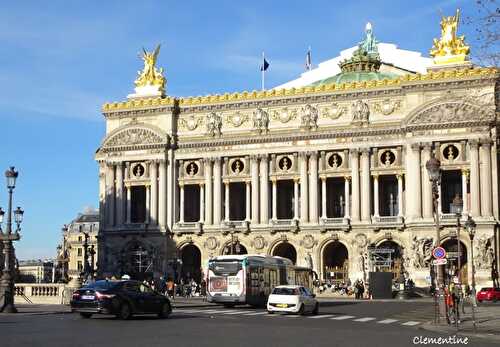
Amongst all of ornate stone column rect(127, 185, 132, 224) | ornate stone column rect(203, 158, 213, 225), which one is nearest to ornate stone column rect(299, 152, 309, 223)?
ornate stone column rect(203, 158, 213, 225)

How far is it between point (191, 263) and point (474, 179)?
31889mm

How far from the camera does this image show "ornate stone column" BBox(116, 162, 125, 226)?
9012 centimetres

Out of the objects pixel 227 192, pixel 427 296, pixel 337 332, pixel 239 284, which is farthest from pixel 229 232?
pixel 337 332

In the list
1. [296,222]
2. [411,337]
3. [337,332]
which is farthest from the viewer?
[296,222]

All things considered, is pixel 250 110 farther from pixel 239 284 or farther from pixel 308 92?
pixel 239 284

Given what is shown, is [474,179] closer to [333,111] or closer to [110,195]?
[333,111]

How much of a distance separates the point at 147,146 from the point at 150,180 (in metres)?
3.63

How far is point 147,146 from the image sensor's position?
8962 centimetres

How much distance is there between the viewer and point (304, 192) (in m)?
82.8

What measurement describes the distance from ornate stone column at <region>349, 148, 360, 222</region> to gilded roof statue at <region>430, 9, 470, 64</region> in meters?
11.8

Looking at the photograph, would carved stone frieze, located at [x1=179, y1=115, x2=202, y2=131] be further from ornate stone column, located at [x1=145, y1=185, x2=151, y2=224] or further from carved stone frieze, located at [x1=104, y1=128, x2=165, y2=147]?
ornate stone column, located at [x1=145, y1=185, x2=151, y2=224]

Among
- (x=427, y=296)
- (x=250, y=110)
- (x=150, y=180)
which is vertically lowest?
(x=427, y=296)

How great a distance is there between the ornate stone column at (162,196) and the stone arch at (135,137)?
96.6 inches

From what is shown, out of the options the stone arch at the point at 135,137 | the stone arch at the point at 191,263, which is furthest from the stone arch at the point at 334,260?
the stone arch at the point at 135,137
